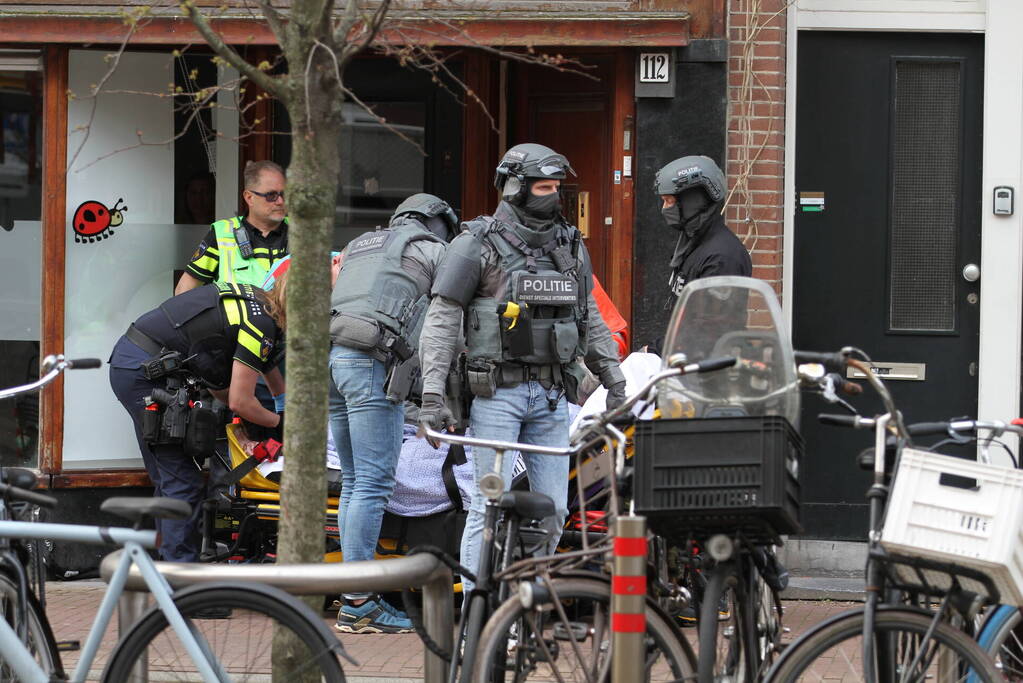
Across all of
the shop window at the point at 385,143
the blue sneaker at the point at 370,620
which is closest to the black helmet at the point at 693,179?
the shop window at the point at 385,143

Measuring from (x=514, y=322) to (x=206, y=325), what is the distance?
6.51 feet

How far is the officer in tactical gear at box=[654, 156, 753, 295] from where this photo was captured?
24.6 feet

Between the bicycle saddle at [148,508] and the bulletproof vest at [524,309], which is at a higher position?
the bulletproof vest at [524,309]

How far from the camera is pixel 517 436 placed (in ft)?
21.6

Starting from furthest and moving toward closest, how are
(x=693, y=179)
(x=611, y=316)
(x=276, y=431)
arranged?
(x=611, y=316) < (x=276, y=431) < (x=693, y=179)

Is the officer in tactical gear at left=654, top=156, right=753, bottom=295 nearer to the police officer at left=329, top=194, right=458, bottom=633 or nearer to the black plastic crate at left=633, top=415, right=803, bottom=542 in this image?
the police officer at left=329, top=194, right=458, bottom=633

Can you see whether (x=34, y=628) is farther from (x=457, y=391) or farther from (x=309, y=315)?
(x=457, y=391)

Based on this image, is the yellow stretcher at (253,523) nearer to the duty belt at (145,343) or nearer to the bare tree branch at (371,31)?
the duty belt at (145,343)

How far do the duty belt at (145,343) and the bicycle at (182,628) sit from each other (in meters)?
3.01

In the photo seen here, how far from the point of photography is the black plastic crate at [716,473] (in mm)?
4742

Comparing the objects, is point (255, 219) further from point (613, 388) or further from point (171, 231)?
point (613, 388)

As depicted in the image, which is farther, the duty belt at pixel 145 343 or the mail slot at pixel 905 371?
the mail slot at pixel 905 371

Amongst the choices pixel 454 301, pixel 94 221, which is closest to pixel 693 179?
pixel 454 301

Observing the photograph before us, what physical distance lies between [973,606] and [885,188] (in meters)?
4.55
